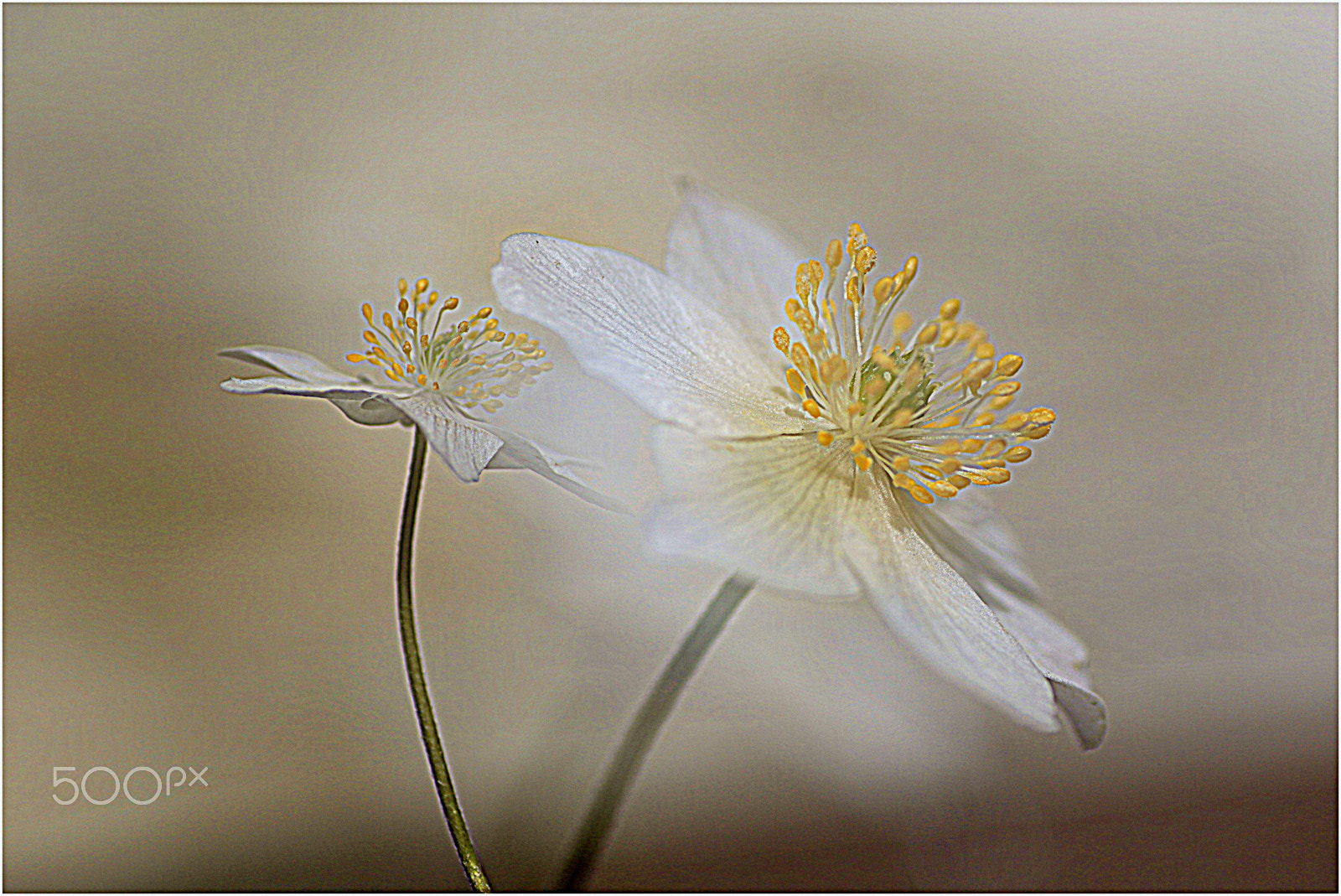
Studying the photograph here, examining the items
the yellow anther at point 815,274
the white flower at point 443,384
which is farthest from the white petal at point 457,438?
the yellow anther at point 815,274

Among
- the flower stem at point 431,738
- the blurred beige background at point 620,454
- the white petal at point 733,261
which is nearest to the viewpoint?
the flower stem at point 431,738

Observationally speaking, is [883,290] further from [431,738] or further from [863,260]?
[431,738]

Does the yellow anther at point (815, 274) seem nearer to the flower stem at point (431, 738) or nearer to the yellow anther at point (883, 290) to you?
the yellow anther at point (883, 290)

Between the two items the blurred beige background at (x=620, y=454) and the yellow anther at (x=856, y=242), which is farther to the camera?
the blurred beige background at (x=620, y=454)

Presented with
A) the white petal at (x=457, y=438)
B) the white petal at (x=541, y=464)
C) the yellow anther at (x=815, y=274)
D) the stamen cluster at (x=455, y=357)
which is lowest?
the white petal at (x=457, y=438)

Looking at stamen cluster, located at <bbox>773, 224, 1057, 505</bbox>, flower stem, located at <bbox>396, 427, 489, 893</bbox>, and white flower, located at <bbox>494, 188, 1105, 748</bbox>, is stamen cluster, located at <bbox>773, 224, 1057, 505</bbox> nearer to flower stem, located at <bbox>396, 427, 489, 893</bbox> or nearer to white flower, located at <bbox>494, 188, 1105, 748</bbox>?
white flower, located at <bbox>494, 188, 1105, 748</bbox>

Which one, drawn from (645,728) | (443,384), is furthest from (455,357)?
(645,728)

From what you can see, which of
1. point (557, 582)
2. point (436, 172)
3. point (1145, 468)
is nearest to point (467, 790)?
point (557, 582)
